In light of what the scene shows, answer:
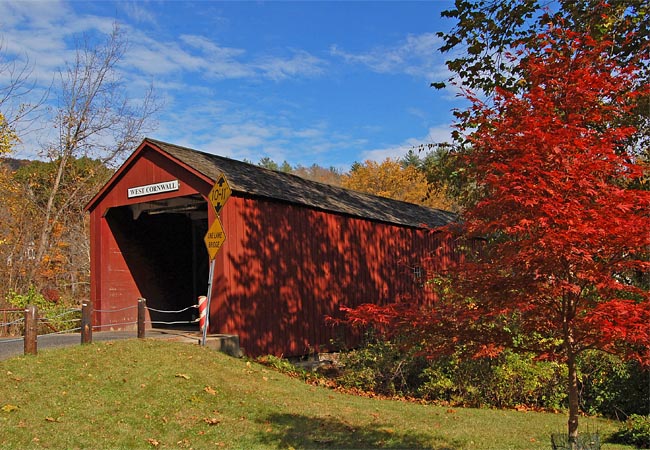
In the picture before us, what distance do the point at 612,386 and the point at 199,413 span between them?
696 cm

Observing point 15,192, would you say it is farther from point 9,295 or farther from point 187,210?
point 187,210

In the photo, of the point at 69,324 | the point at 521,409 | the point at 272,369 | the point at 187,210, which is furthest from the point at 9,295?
the point at 521,409

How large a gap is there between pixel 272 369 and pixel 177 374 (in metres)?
2.56

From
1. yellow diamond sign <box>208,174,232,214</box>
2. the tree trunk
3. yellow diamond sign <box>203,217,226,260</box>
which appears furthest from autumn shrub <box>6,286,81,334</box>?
the tree trunk

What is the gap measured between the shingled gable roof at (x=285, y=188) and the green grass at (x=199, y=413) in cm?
416

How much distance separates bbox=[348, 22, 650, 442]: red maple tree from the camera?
430cm

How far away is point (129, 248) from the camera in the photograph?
49.8ft

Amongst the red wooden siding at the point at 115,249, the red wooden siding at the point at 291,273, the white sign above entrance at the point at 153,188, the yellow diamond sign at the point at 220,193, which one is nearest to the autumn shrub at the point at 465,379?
the red wooden siding at the point at 291,273

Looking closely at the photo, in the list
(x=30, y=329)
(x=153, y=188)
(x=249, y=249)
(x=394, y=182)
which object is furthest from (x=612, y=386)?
(x=394, y=182)

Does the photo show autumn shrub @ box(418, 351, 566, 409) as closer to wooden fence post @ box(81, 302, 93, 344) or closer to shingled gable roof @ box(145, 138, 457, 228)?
shingled gable roof @ box(145, 138, 457, 228)

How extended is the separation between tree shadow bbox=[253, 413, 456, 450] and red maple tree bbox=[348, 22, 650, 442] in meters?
1.90

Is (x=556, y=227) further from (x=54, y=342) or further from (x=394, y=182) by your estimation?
(x=394, y=182)

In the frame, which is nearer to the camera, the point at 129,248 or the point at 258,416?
the point at 258,416

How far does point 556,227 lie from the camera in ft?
14.4
